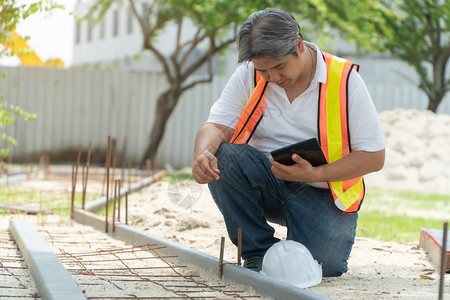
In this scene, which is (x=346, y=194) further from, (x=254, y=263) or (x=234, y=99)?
(x=234, y=99)

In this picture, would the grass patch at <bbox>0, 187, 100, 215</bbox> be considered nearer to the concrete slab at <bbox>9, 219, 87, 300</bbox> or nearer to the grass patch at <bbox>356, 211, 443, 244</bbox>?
the concrete slab at <bbox>9, 219, 87, 300</bbox>

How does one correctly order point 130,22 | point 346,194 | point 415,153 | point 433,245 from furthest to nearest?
point 130,22
point 415,153
point 433,245
point 346,194

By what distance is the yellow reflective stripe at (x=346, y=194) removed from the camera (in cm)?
298

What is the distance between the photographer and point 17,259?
309cm

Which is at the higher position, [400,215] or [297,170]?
[297,170]

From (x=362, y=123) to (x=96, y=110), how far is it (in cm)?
1021

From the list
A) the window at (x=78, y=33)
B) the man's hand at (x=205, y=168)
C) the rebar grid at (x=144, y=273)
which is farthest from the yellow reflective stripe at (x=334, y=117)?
the window at (x=78, y=33)

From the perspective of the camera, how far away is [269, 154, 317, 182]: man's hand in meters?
2.78

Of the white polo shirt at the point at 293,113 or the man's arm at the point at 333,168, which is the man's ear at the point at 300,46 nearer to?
the white polo shirt at the point at 293,113

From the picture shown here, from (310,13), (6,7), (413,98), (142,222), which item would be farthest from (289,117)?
(413,98)

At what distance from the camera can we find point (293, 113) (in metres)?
3.09

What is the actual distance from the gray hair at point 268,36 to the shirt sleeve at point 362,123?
0.34 metres

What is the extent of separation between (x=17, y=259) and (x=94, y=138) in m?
9.55

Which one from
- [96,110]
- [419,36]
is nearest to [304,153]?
[96,110]
